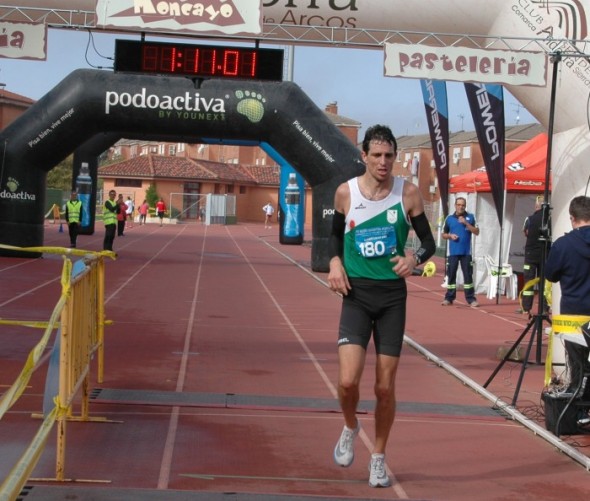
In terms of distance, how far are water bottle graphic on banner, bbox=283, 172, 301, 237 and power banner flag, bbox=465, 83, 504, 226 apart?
987 inches

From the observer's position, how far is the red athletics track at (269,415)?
6.37 meters

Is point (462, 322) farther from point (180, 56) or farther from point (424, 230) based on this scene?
point (424, 230)

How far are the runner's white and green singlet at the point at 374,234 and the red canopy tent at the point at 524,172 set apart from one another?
528 inches

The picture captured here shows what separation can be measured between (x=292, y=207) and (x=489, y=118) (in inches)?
1043

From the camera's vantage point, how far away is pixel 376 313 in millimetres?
6266

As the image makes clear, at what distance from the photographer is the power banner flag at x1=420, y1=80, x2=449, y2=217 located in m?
20.2

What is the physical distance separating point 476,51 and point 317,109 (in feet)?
37.8

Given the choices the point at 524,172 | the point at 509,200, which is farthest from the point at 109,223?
the point at 524,172

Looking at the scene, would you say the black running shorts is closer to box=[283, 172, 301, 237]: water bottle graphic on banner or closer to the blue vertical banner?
the blue vertical banner

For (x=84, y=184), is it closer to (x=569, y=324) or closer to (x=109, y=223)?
(x=109, y=223)

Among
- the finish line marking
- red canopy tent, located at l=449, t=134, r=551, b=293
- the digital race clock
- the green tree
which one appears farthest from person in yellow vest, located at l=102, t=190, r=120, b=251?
the green tree

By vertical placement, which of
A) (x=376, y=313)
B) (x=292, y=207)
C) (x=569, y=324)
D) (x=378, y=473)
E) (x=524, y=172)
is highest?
(x=524, y=172)

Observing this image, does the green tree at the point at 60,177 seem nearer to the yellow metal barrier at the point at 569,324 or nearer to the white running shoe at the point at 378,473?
the yellow metal barrier at the point at 569,324

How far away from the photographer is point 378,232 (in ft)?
20.5
